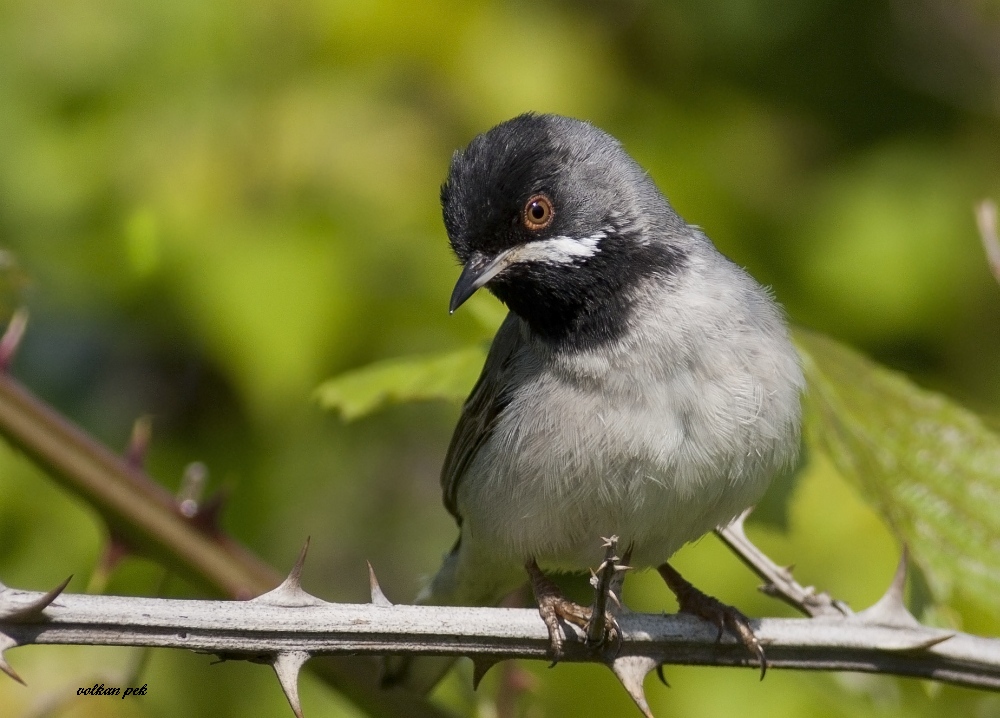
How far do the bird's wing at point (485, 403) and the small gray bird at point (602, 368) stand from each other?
0.01 m

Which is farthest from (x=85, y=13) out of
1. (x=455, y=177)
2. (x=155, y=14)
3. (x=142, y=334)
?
(x=455, y=177)

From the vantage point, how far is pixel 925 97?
23.2 feet

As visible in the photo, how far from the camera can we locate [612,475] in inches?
125

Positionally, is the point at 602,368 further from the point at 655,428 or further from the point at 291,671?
the point at 291,671

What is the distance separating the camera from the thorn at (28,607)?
2045 mm

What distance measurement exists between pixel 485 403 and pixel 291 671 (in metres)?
1.59

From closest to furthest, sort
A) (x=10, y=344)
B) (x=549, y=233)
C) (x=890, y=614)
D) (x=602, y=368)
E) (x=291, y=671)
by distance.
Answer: (x=291, y=671) → (x=890, y=614) → (x=10, y=344) → (x=602, y=368) → (x=549, y=233)

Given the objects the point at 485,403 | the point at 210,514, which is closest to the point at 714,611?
the point at 485,403

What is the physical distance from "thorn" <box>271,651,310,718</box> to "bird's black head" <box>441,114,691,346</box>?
1.28m

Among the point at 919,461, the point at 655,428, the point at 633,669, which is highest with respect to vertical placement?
the point at 919,461

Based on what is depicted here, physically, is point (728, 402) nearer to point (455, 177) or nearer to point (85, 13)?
point (455, 177)

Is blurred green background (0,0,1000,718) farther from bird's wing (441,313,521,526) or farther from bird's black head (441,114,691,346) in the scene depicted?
bird's black head (441,114,691,346)

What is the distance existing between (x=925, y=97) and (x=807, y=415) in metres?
4.42

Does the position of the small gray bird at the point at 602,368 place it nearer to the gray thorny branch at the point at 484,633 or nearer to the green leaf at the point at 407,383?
the green leaf at the point at 407,383
